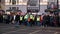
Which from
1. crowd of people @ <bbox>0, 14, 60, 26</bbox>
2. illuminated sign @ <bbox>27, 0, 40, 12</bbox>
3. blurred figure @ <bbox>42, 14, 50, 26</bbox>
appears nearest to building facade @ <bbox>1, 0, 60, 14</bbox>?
illuminated sign @ <bbox>27, 0, 40, 12</bbox>

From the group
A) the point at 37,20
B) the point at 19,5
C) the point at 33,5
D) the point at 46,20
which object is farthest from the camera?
the point at 19,5

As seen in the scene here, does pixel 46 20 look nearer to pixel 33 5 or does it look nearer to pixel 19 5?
pixel 33 5

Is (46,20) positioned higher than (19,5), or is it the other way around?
(19,5)

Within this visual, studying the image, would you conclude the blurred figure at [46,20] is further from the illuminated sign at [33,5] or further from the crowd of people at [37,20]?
the illuminated sign at [33,5]

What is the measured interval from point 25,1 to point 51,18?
2107 cm

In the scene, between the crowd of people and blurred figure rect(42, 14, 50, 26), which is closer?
blurred figure rect(42, 14, 50, 26)

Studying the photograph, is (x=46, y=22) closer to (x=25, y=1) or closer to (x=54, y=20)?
(x=54, y=20)

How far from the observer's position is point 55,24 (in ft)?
121

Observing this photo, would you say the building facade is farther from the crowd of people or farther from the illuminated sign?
the crowd of people

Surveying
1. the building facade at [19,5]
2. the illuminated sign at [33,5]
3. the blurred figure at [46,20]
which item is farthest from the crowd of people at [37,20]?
the building facade at [19,5]

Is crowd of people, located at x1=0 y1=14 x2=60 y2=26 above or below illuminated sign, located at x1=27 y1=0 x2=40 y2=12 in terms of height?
below

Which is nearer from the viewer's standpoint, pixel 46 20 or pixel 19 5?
pixel 46 20

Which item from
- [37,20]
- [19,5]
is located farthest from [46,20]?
[19,5]

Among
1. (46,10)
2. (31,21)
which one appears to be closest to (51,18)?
(31,21)
